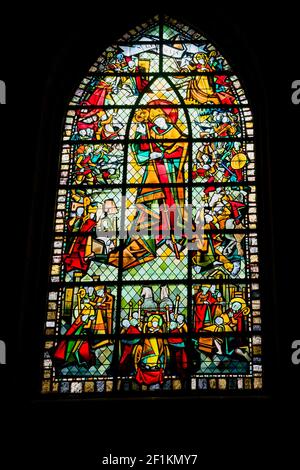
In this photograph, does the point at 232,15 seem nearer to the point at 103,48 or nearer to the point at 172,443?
the point at 103,48

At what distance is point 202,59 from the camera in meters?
11.0

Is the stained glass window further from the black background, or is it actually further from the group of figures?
the black background

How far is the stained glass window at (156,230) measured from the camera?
9.23 metres

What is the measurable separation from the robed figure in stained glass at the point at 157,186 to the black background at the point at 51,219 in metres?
0.72

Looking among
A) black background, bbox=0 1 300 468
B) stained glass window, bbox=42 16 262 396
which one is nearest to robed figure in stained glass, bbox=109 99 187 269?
stained glass window, bbox=42 16 262 396

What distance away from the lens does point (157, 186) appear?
10.1 meters

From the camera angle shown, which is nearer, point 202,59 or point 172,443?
point 172,443

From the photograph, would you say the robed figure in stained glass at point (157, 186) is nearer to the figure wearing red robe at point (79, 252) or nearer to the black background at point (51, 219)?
the figure wearing red robe at point (79, 252)

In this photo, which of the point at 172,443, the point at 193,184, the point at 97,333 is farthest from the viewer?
the point at 193,184

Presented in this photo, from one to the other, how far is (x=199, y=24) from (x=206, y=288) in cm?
301

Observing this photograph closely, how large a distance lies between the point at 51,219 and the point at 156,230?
36.5 inches

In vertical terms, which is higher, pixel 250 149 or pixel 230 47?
pixel 230 47

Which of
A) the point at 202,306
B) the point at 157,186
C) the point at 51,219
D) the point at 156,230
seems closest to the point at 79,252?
the point at 51,219
